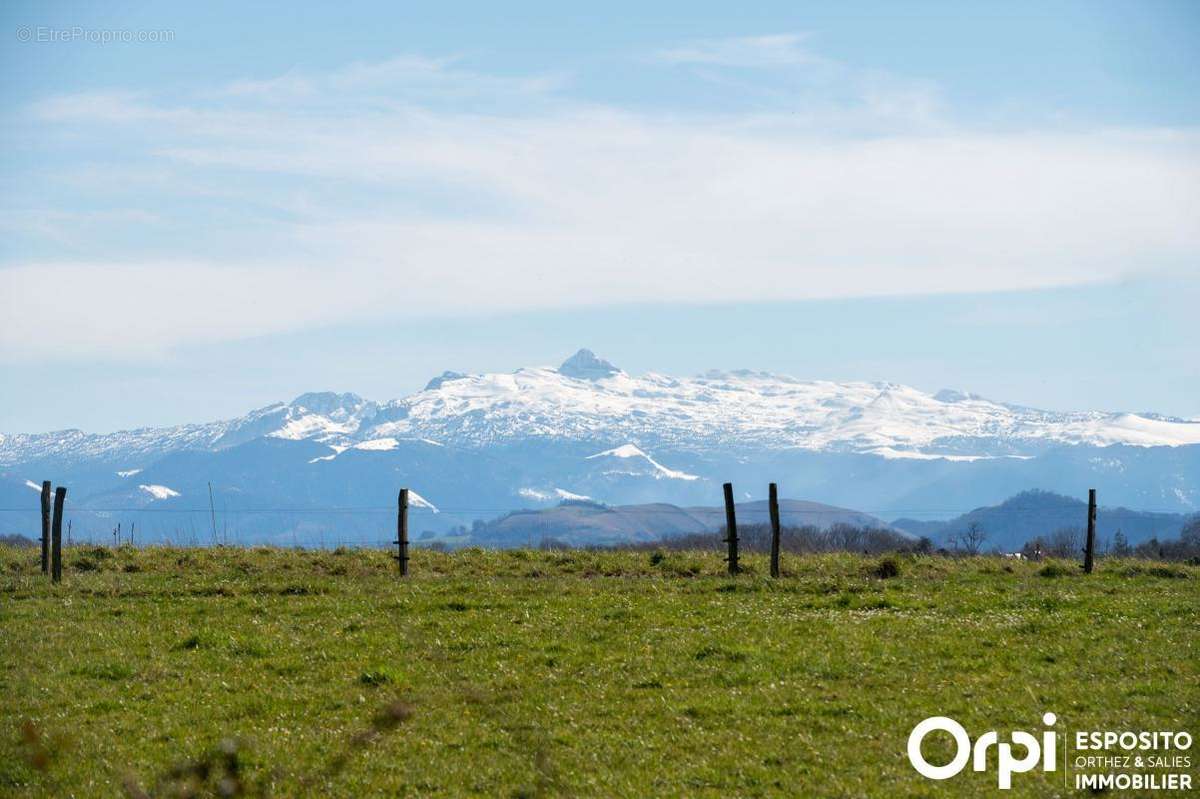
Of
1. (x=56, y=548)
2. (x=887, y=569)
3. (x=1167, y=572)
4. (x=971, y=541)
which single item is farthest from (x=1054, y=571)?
(x=56, y=548)

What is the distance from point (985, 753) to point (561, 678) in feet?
26.1

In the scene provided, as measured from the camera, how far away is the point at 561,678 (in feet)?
75.4

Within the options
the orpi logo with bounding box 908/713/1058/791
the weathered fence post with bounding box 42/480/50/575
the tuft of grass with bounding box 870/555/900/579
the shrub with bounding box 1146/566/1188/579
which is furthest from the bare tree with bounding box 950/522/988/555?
the orpi logo with bounding box 908/713/1058/791

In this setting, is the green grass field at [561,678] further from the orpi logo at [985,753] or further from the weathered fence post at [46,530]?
the weathered fence post at [46,530]

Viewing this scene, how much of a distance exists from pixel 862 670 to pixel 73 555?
92.1ft

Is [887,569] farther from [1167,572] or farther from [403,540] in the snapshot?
[403,540]

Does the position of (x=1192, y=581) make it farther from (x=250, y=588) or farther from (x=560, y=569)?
(x=250, y=588)

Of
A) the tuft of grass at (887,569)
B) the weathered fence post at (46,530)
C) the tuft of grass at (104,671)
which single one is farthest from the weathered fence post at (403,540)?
the tuft of grass at (104,671)

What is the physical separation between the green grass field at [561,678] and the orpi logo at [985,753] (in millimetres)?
234

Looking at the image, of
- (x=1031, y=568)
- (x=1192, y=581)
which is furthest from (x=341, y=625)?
(x=1192, y=581)

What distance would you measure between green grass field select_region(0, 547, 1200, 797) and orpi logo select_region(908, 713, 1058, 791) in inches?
9.2

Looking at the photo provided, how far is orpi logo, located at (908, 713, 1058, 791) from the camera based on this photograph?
17203mm

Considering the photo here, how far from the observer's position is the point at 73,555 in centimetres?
4091

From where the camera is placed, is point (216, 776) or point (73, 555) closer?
point (216, 776)
